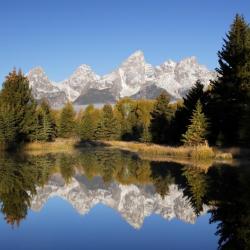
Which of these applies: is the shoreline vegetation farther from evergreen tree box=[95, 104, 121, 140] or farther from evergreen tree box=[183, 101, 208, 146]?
evergreen tree box=[95, 104, 121, 140]

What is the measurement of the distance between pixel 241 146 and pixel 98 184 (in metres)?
24.0

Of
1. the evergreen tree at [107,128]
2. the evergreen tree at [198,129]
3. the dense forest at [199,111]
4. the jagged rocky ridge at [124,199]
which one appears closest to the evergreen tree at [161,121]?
the dense forest at [199,111]

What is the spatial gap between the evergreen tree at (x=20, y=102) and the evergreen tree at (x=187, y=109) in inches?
813

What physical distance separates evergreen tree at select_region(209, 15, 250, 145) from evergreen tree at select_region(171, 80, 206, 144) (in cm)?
704

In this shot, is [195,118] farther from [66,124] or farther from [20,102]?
[66,124]

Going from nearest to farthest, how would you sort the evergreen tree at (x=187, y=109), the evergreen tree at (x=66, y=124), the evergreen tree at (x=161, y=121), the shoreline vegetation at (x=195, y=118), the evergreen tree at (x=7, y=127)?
the shoreline vegetation at (x=195, y=118), the evergreen tree at (x=187, y=109), the evergreen tree at (x=7, y=127), the evergreen tree at (x=161, y=121), the evergreen tree at (x=66, y=124)

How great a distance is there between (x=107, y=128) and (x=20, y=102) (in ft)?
163

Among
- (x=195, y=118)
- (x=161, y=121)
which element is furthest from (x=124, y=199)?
(x=161, y=121)

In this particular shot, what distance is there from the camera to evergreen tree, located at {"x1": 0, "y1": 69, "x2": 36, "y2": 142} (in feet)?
220

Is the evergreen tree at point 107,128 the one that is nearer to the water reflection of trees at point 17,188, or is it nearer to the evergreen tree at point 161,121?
the evergreen tree at point 161,121

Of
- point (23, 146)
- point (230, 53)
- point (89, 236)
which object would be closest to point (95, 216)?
point (89, 236)

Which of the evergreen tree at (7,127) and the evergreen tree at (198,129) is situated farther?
the evergreen tree at (7,127)

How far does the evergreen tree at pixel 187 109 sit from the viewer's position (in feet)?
197

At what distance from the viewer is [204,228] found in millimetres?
15461
